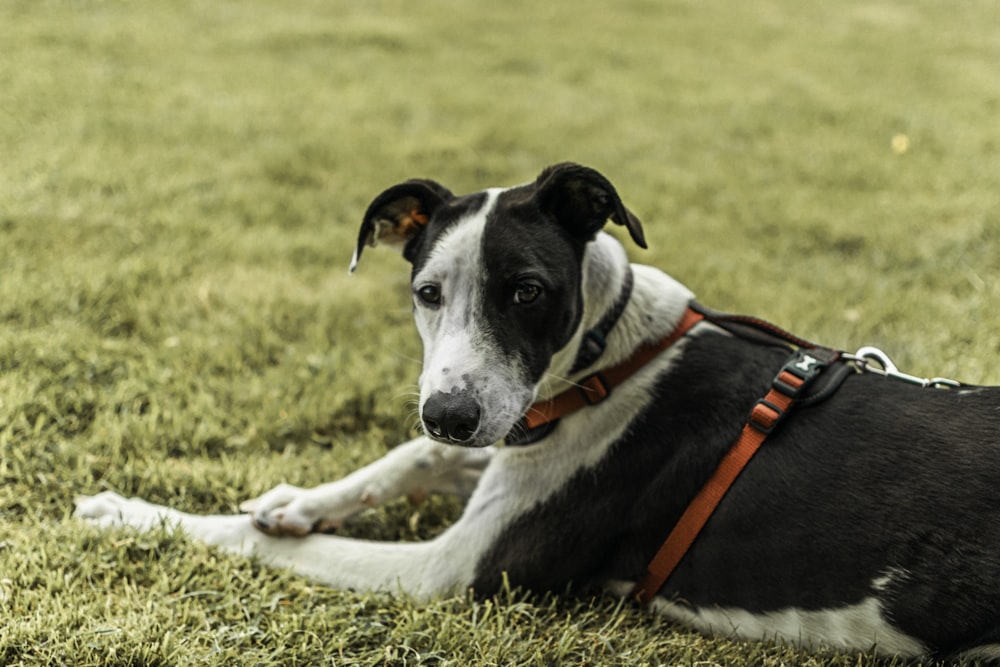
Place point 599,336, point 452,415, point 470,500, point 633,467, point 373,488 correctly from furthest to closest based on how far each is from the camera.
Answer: point 373,488 → point 470,500 → point 599,336 → point 633,467 → point 452,415

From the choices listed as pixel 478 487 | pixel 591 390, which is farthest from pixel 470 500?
pixel 591 390

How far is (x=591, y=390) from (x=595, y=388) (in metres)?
0.02

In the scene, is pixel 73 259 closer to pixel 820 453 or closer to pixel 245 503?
pixel 245 503

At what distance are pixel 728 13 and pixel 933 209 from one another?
770cm

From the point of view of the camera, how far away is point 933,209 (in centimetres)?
681

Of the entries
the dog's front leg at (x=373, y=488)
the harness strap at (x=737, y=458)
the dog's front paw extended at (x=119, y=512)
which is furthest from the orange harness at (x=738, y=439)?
the dog's front paw extended at (x=119, y=512)

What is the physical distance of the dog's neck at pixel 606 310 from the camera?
3.21 meters

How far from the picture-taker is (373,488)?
11.9 ft

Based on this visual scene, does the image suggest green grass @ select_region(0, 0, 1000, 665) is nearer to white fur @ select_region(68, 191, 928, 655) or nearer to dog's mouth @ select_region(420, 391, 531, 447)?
white fur @ select_region(68, 191, 928, 655)

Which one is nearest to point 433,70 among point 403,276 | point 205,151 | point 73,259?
→ point 205,151

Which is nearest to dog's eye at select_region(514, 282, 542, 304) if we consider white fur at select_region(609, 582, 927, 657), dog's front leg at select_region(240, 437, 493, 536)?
dog's front leg at select_region(240, 437, 493, 536)

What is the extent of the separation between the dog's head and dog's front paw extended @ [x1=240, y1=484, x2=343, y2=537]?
37.0 inches

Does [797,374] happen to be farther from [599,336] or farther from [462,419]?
[462,419]

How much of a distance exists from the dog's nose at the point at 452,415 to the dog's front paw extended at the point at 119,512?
1.33m
